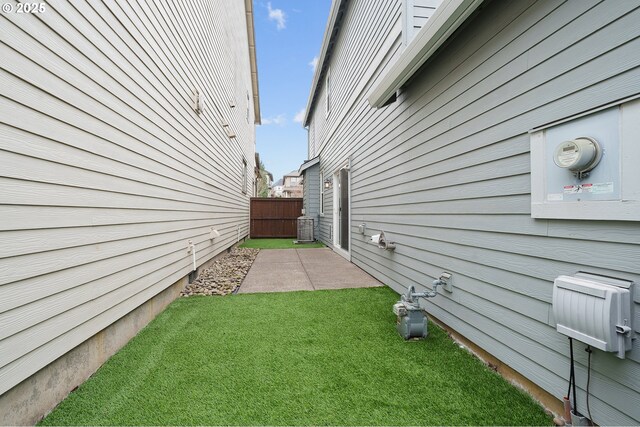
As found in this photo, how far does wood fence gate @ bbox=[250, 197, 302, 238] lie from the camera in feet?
37.6

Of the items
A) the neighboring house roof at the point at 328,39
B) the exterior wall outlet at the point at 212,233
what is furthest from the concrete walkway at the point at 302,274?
the neighboring house roof at the point at 328,39

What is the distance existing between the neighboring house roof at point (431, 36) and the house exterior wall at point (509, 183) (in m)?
A: 0.26

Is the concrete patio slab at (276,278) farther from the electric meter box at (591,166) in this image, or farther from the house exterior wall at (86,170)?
the electric meter box at (591,166)

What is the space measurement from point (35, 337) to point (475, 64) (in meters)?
3.33

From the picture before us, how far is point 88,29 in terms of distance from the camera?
192 centimetres

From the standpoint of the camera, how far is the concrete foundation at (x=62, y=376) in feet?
4.64

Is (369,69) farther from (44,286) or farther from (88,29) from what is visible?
(44,286)

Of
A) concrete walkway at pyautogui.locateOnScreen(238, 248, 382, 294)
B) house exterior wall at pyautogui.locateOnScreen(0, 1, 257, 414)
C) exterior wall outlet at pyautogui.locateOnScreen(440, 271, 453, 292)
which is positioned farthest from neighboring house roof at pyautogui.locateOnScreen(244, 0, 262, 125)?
exterior wall outlet at pyautogui.locateOnScreen(440, 271, 453, 292)

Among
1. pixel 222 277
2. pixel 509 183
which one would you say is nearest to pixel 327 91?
pixel 222 277

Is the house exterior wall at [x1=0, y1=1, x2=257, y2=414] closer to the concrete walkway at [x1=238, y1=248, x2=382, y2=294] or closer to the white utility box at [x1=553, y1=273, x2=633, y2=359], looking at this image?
the concrete walkway at [x1=238, y1=248, x2=382, y2=294]

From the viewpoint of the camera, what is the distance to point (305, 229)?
962cm

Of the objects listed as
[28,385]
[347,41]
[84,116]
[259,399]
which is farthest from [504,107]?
[347,41]

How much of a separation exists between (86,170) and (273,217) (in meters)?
9.61

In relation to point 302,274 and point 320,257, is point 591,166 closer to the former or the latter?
point 302,274
